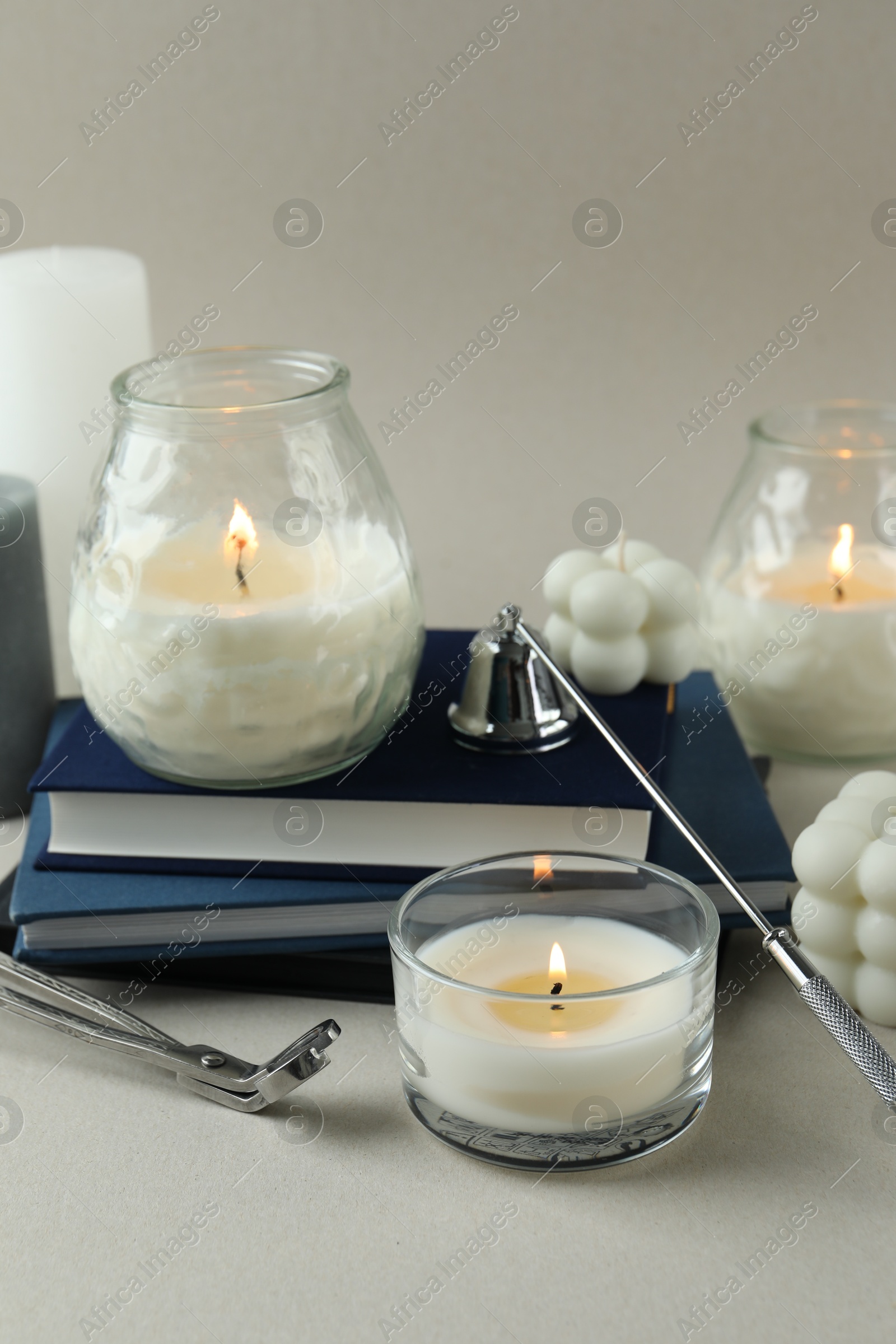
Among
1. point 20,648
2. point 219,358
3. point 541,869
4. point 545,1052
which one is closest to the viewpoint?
point 545,1052

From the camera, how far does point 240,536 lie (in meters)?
0.69

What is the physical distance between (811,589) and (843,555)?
0.03 m

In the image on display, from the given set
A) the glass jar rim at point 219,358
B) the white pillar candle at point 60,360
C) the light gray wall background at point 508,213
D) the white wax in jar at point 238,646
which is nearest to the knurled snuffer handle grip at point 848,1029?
the white wax in jar at point 238,646

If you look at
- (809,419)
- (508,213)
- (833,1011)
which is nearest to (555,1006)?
(833,1011)

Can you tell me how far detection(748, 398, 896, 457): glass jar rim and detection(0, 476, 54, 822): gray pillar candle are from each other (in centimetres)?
52

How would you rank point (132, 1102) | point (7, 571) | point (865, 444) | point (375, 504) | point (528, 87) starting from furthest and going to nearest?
1. point (528, 87)
2. point (865, 444)
3. point (7, 571)
4. point (375, 504)
5. point (132, 1102)

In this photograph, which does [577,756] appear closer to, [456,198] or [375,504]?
[375,504]

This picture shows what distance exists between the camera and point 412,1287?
20.4 inches

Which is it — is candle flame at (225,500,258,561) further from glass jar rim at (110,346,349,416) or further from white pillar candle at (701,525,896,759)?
white pillar candle at (701,525,896,759)

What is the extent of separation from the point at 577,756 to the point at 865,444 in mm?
401

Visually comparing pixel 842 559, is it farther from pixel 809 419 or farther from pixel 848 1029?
pixel 848 1029

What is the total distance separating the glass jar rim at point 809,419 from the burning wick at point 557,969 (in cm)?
48

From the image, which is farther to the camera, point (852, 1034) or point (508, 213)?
point (508, 213)

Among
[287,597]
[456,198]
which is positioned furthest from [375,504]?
[456,198]
